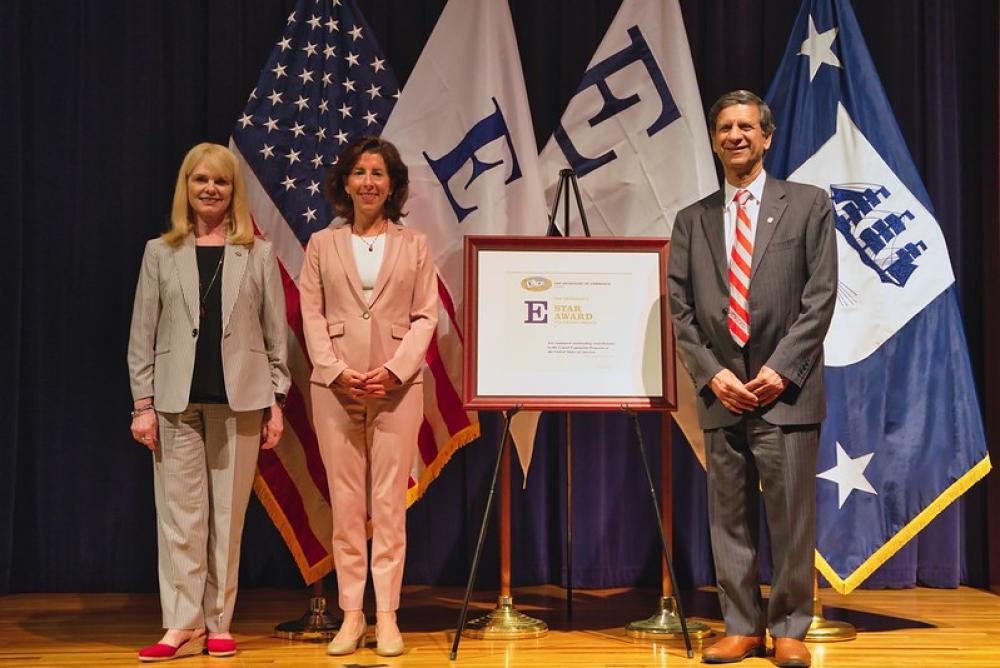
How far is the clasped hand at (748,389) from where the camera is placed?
3328 mm

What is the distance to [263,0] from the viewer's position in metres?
4.82

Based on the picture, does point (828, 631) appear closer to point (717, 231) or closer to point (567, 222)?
point (717, 231)

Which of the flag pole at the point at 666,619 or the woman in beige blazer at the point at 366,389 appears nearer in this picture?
the woman in beige blazer at the point at 366,389

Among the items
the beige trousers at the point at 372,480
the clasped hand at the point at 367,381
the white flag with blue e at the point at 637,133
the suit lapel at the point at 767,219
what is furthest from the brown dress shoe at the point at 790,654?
the clasped hand at the point at 367,381

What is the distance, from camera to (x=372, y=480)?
363 centimetres

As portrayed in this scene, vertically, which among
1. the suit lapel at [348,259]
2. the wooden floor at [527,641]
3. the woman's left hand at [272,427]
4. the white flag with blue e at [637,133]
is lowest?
the wooden floor at [527,641]

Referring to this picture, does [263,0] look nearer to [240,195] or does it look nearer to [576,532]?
[240,195]

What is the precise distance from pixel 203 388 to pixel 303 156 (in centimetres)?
116

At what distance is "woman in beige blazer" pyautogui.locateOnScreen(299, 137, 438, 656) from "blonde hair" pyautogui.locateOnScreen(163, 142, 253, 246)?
0.25m

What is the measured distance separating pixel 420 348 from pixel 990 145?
110 inches

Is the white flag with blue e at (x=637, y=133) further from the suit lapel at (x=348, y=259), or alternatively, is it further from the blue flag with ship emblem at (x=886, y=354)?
the suit lapel at (x=348, y=259)

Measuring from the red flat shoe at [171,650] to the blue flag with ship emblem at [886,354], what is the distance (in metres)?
2.25

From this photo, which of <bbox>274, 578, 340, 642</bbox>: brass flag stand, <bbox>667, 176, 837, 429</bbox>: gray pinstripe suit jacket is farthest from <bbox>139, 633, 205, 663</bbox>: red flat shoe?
<bbox>667, 176, 837, 429</bbox>: gray pinstripe suit jacket

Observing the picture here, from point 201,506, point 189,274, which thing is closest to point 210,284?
point 189,274
